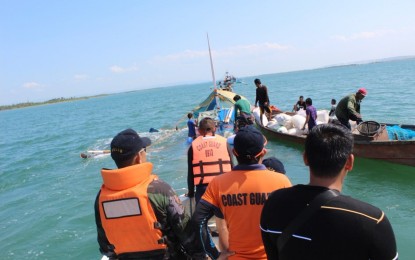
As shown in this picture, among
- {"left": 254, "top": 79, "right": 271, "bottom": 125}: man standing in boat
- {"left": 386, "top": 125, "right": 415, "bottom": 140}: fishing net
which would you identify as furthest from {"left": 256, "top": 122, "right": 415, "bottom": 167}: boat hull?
{"left": 254, "top": 79, "right": 271, "bottom": 125}: man standing in boat

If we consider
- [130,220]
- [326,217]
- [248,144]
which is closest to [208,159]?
[248,144]

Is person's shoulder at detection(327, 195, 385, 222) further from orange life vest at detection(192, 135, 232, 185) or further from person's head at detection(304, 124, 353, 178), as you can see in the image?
orange life vest at detection(192, 135, 232, 185)

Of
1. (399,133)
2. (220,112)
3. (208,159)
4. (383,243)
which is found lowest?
(399,133)

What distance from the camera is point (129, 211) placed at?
2654 millimetres

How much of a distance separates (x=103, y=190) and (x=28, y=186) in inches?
603

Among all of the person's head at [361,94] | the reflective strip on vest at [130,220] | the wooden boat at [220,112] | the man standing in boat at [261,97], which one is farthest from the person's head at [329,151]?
the wooden boat at [220,112]

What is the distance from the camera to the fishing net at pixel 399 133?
10.5 metres

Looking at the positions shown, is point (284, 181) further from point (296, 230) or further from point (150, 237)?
point (150, 237)

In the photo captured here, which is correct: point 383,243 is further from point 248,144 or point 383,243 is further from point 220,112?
point 220,112

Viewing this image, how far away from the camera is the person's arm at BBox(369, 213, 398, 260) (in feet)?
5.09

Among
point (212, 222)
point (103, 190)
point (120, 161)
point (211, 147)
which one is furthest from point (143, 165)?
point (212, 222)

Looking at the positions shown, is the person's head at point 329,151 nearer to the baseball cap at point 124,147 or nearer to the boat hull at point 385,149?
the baseball cap at point 124,147

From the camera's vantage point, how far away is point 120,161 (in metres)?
2.79

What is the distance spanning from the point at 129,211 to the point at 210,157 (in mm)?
1938
